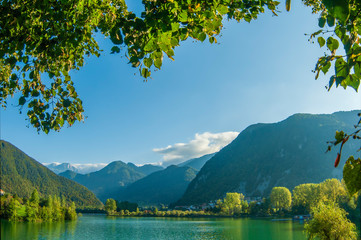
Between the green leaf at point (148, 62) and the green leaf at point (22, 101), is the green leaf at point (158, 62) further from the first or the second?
the green leaf at point (22, 101)

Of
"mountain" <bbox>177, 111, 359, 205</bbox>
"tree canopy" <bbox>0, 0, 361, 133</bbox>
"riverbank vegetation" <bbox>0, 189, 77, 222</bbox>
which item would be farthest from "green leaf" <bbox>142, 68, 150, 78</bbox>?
"mountain" <bbox>177, 111, 359, 205</bbox>

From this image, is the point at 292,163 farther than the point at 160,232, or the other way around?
the point at 292,163

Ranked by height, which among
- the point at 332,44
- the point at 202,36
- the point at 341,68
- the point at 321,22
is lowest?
the point at 341,68

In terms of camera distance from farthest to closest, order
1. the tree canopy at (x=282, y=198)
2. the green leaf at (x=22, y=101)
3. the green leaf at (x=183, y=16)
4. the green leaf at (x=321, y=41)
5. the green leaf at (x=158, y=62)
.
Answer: the tree canopy at (x=282, y=198)
the green leaf at (x=22, y=101)
the green leaf at (x=158, y=62)
the green leaf at (x=183, y=16)
the green leaf at (x=321, y=41)

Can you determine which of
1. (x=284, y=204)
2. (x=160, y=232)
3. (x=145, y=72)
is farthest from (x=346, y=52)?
(x=284, y=204)

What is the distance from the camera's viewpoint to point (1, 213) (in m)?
77.8

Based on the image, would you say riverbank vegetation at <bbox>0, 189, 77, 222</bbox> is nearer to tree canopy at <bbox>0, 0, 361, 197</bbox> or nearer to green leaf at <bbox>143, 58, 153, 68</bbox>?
tree canopy at <bbox>0, 0, 361, 197</bbox>

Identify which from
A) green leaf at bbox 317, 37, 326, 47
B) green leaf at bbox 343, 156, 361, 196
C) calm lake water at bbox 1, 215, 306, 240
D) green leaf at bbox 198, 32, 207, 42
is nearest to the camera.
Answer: green leaf at bbox 343, 156, 361, 196

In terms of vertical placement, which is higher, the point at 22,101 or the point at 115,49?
the point at 115,49

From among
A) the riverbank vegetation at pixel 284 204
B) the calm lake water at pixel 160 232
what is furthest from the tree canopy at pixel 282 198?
the calm lake water at pixel 160 232

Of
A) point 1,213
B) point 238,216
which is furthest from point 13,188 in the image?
point 238,216

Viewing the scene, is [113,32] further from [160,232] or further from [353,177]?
[160,232]

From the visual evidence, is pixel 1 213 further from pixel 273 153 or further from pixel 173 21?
pixel 273 153

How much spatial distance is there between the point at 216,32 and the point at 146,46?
4.22 feet
